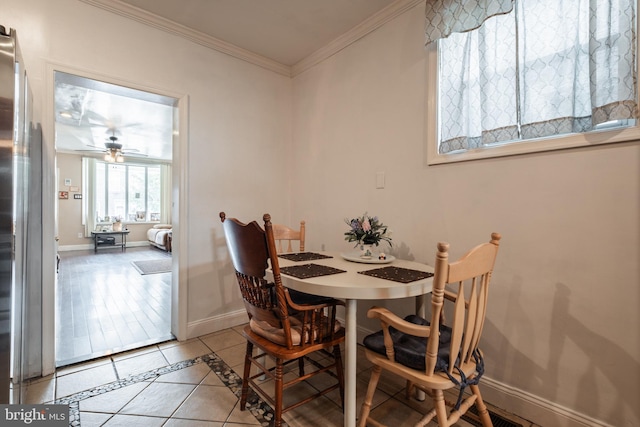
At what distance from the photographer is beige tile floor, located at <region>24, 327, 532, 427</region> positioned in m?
1.57

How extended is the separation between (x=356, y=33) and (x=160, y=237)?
668 cm

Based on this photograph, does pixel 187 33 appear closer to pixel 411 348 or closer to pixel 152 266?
pixel 411 348

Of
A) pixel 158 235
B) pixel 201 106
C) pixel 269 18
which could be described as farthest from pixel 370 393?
pixel 158 235

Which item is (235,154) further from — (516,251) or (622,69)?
(622,69)

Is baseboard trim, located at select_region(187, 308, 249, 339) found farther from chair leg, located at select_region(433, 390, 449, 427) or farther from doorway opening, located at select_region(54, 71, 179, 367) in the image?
chair leg, located at select_region(433, 390, 449, 427)

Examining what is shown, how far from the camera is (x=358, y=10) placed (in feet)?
7.47

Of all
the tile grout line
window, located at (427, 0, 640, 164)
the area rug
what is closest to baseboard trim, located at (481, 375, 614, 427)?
the tile grout line

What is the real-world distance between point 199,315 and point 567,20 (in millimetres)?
3096

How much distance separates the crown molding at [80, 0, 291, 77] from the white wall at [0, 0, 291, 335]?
0.04 m

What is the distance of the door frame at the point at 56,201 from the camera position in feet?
6.39

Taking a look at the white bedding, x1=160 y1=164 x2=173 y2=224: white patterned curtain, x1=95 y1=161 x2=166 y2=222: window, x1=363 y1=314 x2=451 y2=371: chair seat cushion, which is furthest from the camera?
x1=160 y1=164 x2=173 y2=224: white patterned curtain

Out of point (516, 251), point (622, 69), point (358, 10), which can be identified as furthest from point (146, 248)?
point (622, 69)

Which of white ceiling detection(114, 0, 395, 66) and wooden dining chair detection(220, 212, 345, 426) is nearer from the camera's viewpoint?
wooden dining chair detection(220, 212, 345, 426)

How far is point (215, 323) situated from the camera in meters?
2.71
